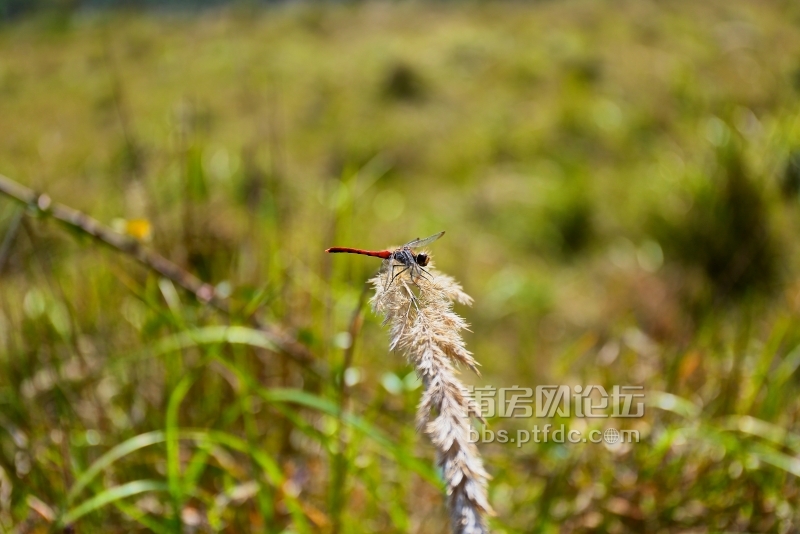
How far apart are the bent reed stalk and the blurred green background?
17.1 inches

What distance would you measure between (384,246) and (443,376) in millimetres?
1808

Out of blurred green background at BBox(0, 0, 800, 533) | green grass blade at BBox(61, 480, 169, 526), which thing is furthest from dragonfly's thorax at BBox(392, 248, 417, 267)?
green grass blade at BBox(61, 480, 169, 526)

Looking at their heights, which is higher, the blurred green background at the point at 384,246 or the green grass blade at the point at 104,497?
the blurred green background at the point at 384,246

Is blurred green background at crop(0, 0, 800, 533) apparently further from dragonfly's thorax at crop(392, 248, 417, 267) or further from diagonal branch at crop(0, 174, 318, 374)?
dragonfly's thorax at crop(392, 248, 417, 267)

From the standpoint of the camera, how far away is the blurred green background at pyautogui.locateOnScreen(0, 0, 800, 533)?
103 centimetres

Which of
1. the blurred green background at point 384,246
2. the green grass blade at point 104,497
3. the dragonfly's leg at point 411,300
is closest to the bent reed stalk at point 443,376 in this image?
the dragonfly's leg at point 411,300

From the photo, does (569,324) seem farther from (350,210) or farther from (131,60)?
(131,60)

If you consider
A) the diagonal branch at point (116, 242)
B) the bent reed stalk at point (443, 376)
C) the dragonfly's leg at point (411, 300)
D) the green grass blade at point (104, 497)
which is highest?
the diagonal branch at point (116, 242)

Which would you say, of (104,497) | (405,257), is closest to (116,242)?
(104,497)

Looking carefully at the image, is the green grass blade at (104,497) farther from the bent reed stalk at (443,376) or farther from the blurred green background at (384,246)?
the bent reed stalk at (443,376)

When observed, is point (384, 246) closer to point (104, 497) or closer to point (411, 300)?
point (104, 497)

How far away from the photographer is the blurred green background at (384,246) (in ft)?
3.38

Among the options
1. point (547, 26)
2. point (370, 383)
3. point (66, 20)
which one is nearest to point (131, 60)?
point (66, 20)

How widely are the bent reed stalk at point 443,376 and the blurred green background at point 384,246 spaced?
17.1 inches
